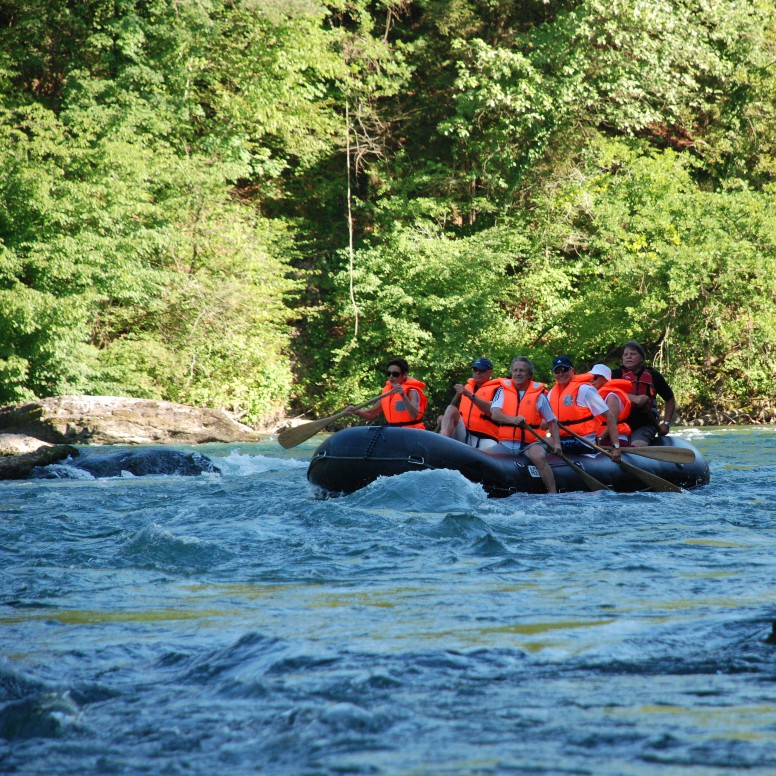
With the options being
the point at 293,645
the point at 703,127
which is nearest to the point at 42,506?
the point at 293,645

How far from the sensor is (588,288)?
21922mm

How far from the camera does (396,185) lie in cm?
2408

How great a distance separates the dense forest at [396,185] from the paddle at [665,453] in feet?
35.9

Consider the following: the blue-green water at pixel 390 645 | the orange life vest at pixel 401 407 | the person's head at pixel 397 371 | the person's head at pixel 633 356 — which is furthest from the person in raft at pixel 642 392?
the blue-green water at pixel 390 645

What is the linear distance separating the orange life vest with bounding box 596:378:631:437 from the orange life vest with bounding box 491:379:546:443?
90cm

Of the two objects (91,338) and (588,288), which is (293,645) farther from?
(588,288)

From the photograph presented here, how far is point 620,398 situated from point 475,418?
1393 mm

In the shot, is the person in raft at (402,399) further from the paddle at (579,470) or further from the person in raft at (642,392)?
the person in raft at (642,392)

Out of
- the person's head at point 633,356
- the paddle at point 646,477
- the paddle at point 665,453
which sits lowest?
the paddle at point 646,477

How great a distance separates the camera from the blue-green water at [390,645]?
285cm

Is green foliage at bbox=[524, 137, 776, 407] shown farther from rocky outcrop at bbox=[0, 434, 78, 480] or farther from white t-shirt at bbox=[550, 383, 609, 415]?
rocky outcrop at bbox=[0, 434, 78, 480]

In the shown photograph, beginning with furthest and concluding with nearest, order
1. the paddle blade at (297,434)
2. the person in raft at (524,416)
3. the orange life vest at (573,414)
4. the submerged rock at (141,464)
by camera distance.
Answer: the submerged rock at (141,464) → the paddle blade at (297,434) → the orange life vest at (573,414) → the person in raft at (524,416)

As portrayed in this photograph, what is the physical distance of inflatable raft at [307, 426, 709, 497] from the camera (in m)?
8.20

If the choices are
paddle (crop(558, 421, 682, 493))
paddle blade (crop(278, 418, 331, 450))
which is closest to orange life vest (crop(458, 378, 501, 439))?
paddle (crop(558, 421, 682, 493))
